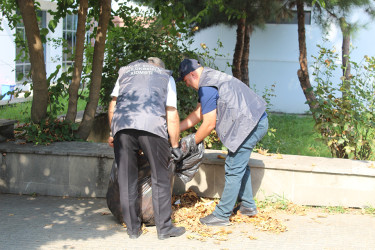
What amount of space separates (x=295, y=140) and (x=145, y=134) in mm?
6094

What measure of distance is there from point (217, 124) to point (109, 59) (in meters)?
3.38

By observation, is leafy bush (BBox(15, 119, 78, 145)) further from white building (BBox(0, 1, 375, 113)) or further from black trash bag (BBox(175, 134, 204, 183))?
white building (BBox(0, 1, 375, 113))

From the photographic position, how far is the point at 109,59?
25.2ft

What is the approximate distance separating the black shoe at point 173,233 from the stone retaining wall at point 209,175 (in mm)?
1076

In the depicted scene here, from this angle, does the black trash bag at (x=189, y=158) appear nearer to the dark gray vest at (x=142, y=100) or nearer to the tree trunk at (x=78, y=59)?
the dark gray vest at (x=142, y=100)

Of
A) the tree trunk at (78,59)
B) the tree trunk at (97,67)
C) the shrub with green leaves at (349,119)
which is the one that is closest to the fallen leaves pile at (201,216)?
the shrub with green leaves at (349,119)

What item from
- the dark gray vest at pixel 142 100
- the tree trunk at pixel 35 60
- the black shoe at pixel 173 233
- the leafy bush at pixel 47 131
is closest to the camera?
the dark gray vest at pixel 142 100

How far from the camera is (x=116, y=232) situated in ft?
15.4

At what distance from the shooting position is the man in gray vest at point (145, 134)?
14.3 ft

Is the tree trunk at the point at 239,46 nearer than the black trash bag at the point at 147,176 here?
No

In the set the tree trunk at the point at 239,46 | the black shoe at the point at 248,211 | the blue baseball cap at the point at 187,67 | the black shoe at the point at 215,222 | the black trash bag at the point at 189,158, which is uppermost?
the tree trunk at the point at 239,46

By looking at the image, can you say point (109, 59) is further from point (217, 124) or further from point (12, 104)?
point (12, 104)

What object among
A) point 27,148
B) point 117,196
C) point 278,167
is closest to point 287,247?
point 278,167

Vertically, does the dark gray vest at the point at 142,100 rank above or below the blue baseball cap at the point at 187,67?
below
